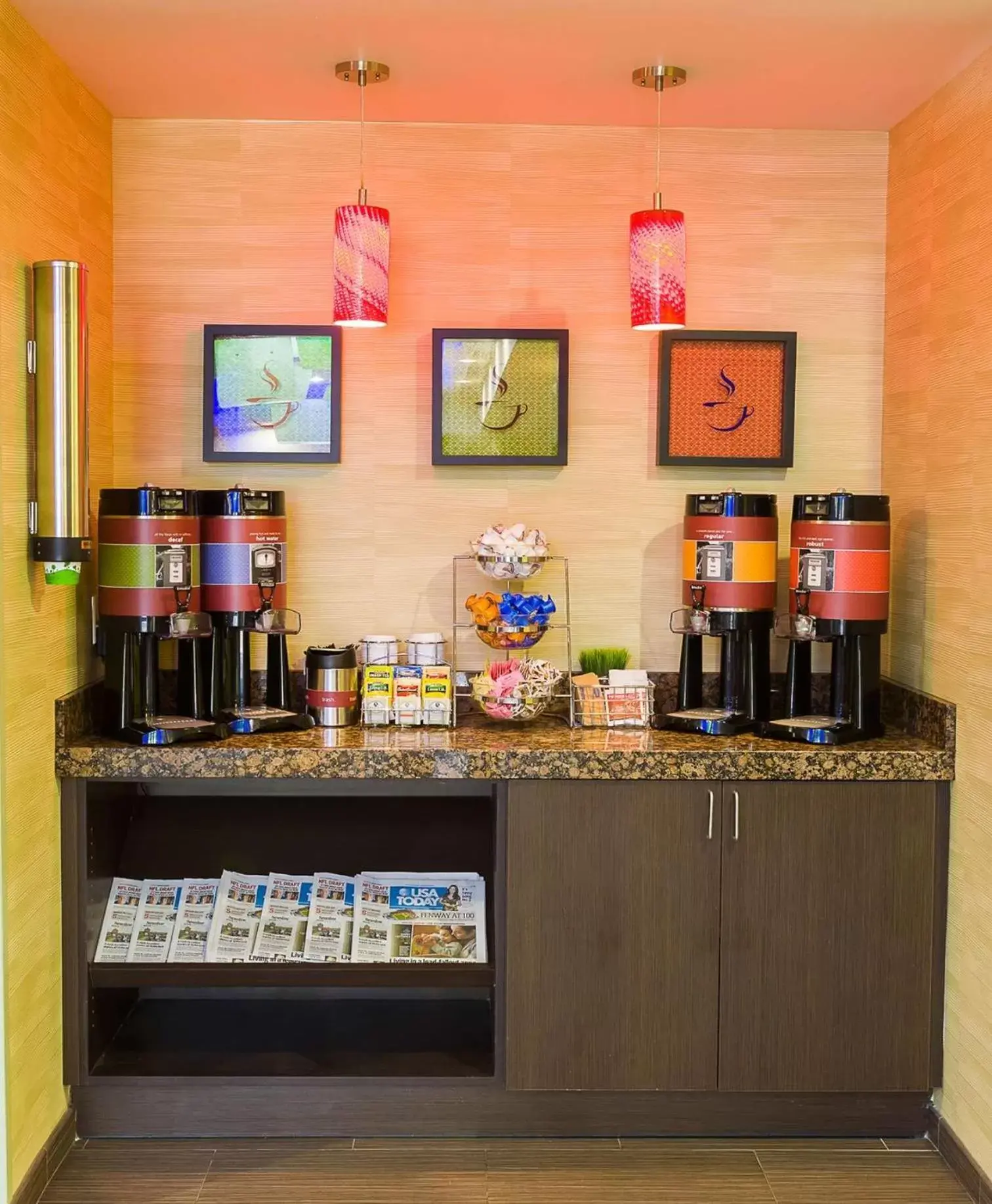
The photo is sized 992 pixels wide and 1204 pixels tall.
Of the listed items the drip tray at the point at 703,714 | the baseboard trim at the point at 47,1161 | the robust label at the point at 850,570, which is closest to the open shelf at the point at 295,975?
the baseboard trim at the point at 47,1161

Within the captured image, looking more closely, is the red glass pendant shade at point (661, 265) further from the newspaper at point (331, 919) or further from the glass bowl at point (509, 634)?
the newspaper at point (331, 919)

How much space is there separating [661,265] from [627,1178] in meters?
2.11

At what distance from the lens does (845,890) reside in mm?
2955

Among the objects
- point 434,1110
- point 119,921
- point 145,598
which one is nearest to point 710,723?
point 434,1110

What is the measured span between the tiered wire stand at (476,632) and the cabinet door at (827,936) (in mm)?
744

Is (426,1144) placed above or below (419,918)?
below

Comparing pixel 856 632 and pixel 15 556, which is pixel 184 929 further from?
pixel 856 632

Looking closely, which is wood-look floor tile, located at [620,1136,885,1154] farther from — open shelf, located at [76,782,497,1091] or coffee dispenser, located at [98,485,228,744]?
coffee dispenser, located at [98,485,228,744]

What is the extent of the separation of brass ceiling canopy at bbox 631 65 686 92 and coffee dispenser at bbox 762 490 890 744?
1.04m

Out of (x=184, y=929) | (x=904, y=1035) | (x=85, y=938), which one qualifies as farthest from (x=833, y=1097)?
(x=85, y=938)

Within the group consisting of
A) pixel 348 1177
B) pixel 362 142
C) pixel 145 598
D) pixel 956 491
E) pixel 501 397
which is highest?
pixel 362 142

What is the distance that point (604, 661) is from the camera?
11.2 feet

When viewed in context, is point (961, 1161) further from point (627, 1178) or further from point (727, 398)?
point (727, 398)

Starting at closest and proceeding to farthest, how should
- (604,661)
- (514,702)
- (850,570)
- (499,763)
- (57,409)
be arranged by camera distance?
(57,409) < (499,763) < (850,570) < (514,702) < (604,661)
